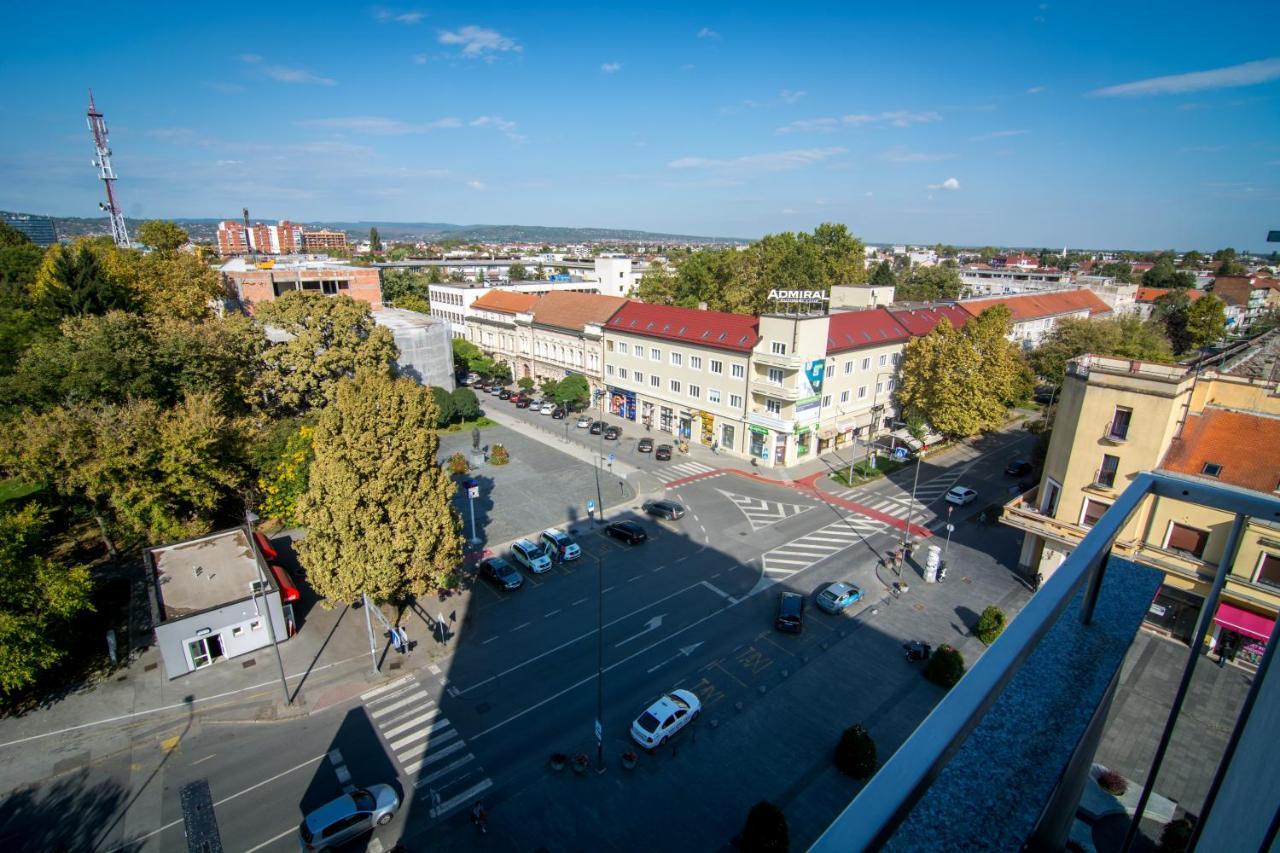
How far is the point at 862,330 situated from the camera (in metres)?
52.0

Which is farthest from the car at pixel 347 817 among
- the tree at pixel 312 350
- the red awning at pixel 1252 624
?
the tree at pixel 312 350

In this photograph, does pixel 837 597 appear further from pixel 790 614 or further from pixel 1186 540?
pixel 1186 540

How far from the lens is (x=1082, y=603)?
206 inches

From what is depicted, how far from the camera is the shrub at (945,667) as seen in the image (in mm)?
24641

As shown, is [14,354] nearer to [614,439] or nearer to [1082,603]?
[614,439]

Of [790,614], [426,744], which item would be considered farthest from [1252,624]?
[426,744]

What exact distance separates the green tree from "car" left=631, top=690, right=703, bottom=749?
21301 millimetres

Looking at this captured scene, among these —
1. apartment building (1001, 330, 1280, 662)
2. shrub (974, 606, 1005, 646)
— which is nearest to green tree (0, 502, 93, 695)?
shrub (974, 606, 1005, 646)

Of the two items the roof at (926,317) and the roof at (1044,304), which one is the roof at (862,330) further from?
the roof at (1044,304)

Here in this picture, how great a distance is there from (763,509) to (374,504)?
81.7 ft

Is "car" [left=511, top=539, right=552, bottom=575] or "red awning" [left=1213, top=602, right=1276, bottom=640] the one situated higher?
"red awning" [left=1213, top=602, right=1276, bottom=640]

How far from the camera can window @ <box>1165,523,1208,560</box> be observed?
23.3m

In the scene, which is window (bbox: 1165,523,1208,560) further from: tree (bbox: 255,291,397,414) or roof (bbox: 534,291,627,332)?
roof (bbox: 534,291,627,332)

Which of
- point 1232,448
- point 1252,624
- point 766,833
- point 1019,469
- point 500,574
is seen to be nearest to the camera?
point 1252,624
